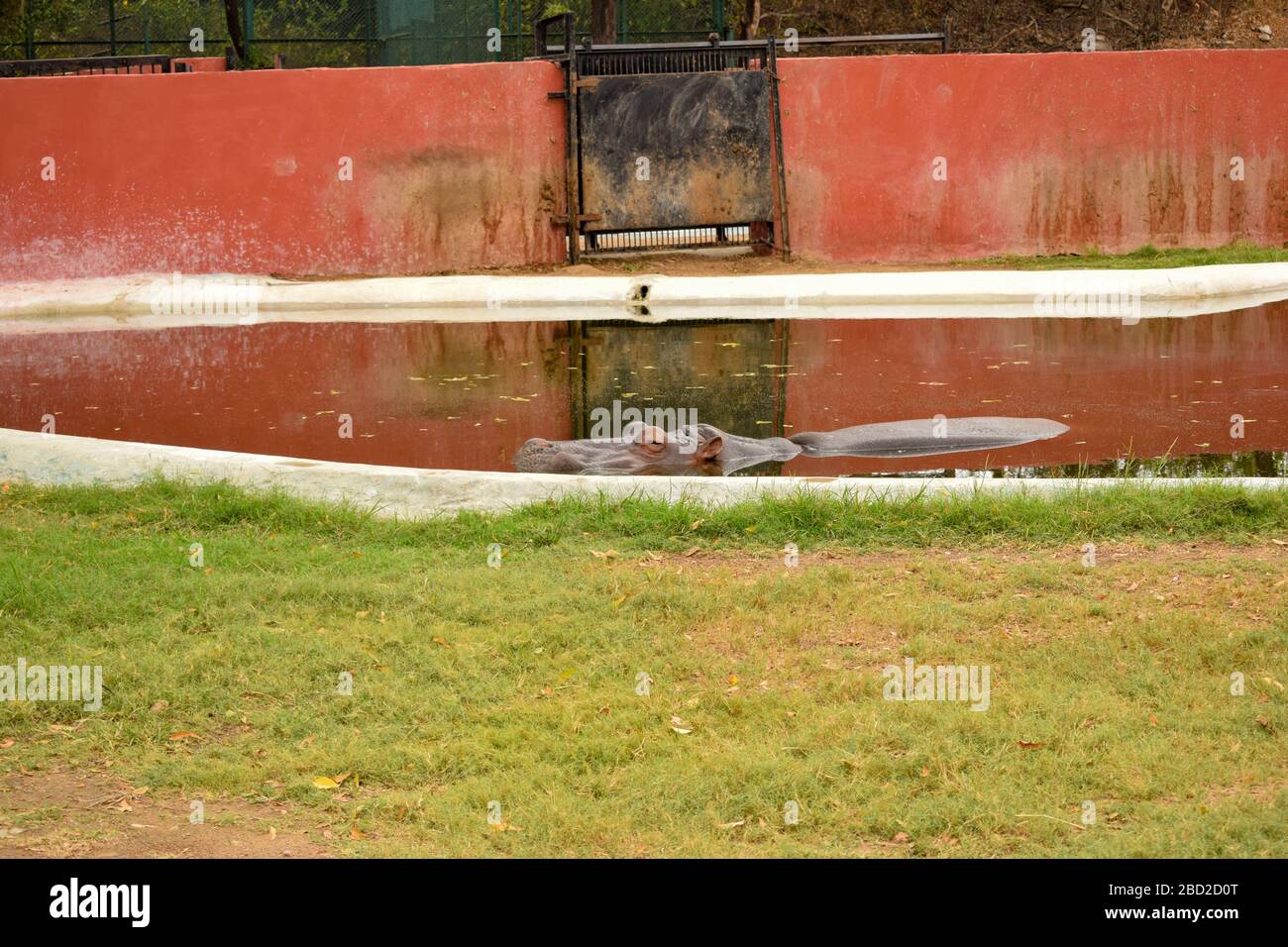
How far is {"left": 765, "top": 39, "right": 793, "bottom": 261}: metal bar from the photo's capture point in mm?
17422

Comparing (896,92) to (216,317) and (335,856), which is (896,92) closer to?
(216,317)

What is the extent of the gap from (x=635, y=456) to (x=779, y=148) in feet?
32.2

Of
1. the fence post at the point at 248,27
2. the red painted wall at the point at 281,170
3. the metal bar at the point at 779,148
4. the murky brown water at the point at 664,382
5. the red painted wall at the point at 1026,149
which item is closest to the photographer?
the murky brown water at the point at 664,382

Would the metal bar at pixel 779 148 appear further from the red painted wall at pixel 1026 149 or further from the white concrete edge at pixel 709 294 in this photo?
the white concrete edge at pixel 709 294

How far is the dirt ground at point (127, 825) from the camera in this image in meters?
4.16

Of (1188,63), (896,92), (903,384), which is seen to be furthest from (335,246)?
(1188,63)

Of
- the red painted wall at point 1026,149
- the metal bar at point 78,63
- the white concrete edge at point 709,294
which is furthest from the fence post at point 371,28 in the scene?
the red painted wall at point 1026,149

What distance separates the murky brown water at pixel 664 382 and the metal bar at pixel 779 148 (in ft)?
10.7

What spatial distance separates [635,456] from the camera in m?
8.65

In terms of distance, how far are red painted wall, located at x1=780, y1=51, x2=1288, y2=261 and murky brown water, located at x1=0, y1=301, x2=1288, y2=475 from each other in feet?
11.3

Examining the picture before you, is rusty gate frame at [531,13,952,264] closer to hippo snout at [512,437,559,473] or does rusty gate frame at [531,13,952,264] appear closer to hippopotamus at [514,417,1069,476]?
hippopotamus at [514,417,1069,476]

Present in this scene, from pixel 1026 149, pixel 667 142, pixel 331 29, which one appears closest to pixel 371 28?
pixel 331 29

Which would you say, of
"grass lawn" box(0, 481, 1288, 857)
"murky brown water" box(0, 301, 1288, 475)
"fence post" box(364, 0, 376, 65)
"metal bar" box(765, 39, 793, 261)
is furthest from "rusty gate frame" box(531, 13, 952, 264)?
"grass lawn" box(0, 481, 1288, 857)
